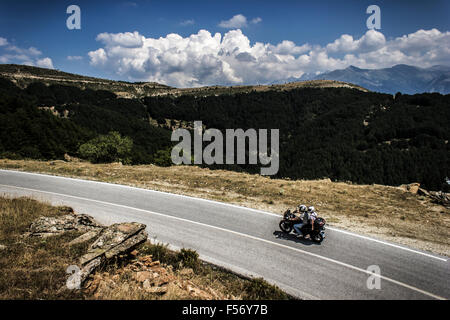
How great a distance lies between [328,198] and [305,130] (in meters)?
153

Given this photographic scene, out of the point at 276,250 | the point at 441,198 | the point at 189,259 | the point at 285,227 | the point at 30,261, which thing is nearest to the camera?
the point at 30,261

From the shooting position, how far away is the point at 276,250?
8.37m

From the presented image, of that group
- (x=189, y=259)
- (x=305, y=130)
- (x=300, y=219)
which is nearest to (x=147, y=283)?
(x=189, y=259)

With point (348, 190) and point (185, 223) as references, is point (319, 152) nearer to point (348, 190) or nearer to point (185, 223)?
point (348, 190)

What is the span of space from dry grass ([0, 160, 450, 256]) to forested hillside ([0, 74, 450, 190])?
19.2 m

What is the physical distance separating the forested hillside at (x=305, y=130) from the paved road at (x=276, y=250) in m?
26.7

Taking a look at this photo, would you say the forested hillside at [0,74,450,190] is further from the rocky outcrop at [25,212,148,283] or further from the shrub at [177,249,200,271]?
the shrub at [177,249,200,271]

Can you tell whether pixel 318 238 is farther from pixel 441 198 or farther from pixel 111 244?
pixel 441 198

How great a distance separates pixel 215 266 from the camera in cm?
750

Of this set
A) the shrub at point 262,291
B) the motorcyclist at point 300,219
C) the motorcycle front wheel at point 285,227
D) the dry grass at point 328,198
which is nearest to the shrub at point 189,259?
→ the shrub at point 262,291

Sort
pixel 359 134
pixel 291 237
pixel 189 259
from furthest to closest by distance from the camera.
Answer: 1. pixel 359 134
2. pixel 291 237
3. pixel 189 259

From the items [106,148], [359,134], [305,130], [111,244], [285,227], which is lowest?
[285,227]
